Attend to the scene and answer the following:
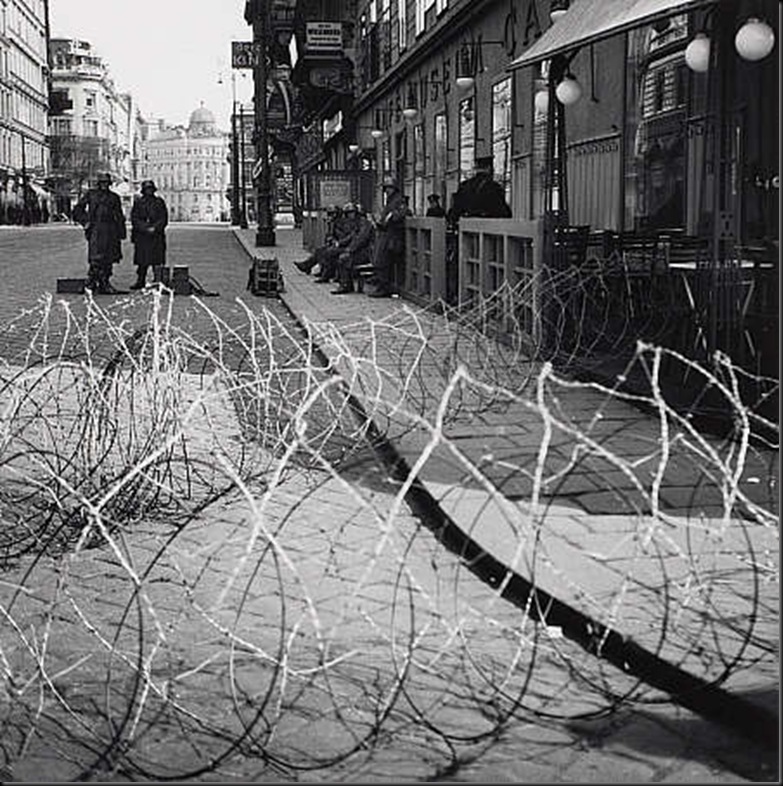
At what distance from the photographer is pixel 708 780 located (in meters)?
3.90

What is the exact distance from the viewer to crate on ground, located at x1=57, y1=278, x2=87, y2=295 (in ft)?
77.6

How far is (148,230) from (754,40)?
16.0 m

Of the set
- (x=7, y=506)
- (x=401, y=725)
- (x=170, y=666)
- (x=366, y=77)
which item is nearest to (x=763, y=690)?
(x=401, y=725)

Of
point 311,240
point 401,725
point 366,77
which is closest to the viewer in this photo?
point 401,725

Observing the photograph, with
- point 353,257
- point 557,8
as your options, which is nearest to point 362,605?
point 557,8

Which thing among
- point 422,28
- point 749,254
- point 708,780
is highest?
point 422,28

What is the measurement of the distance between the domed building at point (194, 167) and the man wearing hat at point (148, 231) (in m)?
93.6

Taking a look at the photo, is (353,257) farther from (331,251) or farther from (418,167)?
(418,167)

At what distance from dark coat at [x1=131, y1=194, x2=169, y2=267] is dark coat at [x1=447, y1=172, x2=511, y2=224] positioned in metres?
8.20

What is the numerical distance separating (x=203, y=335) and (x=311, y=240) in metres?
22.1

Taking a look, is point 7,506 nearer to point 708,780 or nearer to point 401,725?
point 401,725

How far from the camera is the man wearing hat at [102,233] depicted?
942 inches

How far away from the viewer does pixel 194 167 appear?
13388cm

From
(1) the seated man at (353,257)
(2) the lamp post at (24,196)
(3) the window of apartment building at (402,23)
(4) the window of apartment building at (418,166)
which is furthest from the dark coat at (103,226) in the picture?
(2) the lamp post at (24,196)
